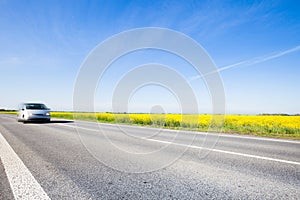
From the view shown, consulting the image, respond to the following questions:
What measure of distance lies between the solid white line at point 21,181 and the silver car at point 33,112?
43.3 feet

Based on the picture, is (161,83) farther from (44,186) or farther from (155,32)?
(44,186)

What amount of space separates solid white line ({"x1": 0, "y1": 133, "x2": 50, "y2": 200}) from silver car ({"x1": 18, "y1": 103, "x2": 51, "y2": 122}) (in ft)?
43.3

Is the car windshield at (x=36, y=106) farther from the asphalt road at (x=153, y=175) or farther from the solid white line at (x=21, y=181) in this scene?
the solid white line at (x=21, y=181)

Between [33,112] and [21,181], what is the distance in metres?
15.2

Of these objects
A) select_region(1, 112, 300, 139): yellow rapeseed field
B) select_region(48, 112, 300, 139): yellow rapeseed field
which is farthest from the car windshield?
select_region(48, 112, 300, 139): yellow rapeseed field

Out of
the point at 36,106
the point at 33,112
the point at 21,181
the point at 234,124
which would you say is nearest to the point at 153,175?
the point at 21,181

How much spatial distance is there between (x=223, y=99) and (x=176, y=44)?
2.78 metres

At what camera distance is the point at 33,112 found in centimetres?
1725

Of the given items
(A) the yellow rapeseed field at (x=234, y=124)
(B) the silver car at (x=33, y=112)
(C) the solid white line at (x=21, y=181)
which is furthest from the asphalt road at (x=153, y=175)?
(B) the silver car at (x=33, y=112)

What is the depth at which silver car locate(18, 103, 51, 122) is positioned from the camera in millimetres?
17172

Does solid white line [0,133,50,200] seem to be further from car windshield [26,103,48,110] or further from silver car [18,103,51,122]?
car windshield [26,103,48,110]

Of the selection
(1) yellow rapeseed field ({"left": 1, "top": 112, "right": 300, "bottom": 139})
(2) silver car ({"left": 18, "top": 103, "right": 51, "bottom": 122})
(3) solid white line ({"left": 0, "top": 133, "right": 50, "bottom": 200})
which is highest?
(2) silver car ({"left": 18, "top": 103, "right": 51, "bottom": 122})

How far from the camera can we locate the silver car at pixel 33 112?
676 inches

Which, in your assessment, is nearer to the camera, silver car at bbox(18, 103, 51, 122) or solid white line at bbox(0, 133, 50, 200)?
solid white line at bbox(0, 133, 50, 200)
